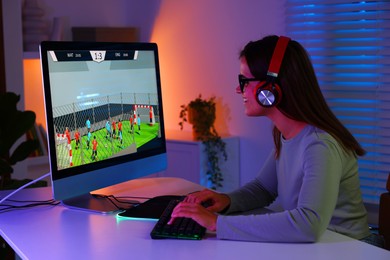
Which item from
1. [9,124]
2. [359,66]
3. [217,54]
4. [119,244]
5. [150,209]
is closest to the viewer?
[119,244]

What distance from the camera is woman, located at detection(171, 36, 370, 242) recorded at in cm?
160

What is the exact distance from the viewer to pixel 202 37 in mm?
4477

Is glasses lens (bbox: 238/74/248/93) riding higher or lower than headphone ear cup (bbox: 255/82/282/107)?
higher

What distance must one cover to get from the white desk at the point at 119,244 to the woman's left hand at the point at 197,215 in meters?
0.04

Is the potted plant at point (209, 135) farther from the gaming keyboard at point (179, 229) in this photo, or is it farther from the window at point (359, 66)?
the gaming keyboard at point (179, 229)

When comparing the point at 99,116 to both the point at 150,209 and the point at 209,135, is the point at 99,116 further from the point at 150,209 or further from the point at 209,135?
the point at 209,135

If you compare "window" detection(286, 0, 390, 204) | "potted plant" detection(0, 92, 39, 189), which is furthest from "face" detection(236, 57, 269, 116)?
"window" detection(286, 0, 390, 204)

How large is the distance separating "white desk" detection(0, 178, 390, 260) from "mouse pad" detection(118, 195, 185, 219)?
0.12 ft

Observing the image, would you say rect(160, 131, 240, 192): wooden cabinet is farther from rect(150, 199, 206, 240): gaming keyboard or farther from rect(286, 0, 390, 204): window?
rect(150, 199, 206, 240): gaming keyboard

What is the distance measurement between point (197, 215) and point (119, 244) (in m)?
0.24

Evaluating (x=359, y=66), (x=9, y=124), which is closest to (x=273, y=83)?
(x=9, y=124)

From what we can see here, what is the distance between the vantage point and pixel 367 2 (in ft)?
11.6

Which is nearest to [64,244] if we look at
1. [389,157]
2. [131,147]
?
[131,147]

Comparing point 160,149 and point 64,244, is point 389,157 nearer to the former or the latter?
point 160,149
